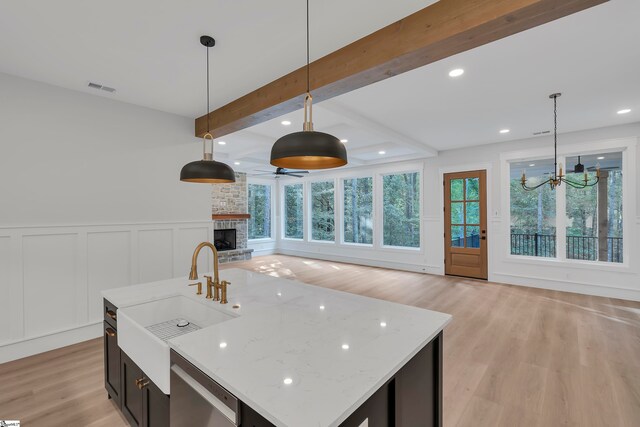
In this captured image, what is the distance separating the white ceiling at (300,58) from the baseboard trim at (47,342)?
2.61 meters

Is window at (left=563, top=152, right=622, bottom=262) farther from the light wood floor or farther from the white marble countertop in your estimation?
the white marble countertop

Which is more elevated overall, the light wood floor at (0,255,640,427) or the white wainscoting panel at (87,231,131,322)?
the white wainscoting panel at (87,231,131,322)

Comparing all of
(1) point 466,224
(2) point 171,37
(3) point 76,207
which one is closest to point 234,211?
(3) point 76,207

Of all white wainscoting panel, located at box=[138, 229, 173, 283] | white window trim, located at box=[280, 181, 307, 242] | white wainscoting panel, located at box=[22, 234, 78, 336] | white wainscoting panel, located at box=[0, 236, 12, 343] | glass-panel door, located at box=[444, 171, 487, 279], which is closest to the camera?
white wainscoting panel, located at box=[0, 236, 12, 343]

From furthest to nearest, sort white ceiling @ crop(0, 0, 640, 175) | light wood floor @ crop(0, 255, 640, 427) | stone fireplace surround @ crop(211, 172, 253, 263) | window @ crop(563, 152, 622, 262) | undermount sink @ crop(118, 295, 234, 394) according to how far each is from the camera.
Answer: stone fireplace surround @ crop(211, 172, 253, 263), window @ crop(563, 152, 622, 262), light wood floor @ crop(0, 255, 640, 427), white ceiling @ crop(0, 0, 640, 175), undermount sink @ crop(118, 295, 234, 394)

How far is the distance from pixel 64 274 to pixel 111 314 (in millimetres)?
1820

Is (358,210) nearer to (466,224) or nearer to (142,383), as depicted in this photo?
(466,224)

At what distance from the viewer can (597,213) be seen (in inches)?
193

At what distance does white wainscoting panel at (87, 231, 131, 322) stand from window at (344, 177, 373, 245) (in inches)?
223

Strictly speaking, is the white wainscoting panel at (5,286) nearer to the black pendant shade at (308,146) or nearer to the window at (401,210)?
the black pendant shade at (308,146)

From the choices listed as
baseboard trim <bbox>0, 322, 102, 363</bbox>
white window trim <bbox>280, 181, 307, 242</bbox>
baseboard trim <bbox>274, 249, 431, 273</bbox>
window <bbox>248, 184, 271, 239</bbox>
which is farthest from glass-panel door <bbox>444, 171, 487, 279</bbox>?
baseboard trim <bbox>0, 322, 102, 363</bbox>

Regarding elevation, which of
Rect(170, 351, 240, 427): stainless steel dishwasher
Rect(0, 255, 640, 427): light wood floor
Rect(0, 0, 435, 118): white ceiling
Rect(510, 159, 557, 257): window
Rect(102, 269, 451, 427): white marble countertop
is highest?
Rect(0, 0, 435, 118): white ceiling

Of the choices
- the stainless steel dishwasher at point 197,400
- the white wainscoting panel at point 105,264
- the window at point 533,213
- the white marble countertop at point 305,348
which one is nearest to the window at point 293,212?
the window at point 533,213

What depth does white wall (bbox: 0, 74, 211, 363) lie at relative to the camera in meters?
2.76
